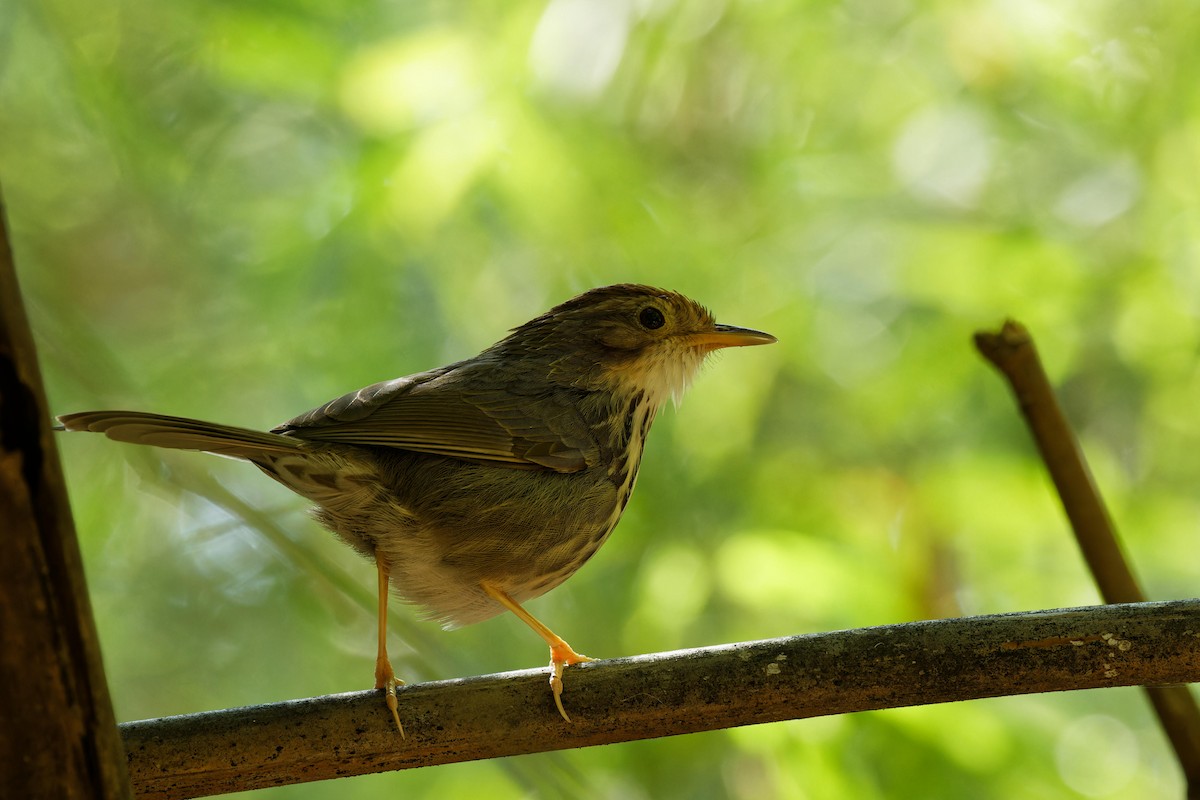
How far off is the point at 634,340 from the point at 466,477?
96cm

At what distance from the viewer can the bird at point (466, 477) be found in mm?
3535

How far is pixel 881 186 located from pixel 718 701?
356 centimetres

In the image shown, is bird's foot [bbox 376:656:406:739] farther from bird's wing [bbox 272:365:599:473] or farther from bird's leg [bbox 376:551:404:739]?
bird's wing [bbox 272:365:599:473]

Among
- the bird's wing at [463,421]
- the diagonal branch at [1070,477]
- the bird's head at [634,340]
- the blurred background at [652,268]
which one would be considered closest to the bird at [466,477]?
the bird's wing at [463,421]

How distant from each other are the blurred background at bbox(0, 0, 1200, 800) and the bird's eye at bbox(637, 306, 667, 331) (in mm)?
938

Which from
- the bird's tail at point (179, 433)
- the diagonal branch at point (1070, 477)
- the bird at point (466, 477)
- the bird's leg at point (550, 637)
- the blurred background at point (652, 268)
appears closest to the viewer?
the bird's tail at point (179, 433)

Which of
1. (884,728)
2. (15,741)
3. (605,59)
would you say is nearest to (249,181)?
(605,59)

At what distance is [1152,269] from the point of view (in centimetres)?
490

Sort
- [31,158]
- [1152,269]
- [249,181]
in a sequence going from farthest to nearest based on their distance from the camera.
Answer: [249,181] → [31,158] → [1152,269]

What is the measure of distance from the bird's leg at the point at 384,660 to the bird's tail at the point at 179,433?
54cm

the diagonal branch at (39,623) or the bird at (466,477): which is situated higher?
the bird at (466,477)

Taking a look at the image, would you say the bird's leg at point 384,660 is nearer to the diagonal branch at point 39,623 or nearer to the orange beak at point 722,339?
the diagonal branch at point 39,623

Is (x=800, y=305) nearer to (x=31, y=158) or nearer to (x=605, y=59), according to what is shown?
(x=605, y=59)

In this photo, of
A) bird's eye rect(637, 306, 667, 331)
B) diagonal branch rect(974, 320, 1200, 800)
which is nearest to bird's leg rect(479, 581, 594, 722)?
bird's eye rect(637, 306, 667, 331)
